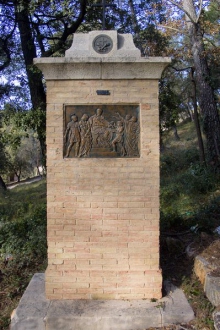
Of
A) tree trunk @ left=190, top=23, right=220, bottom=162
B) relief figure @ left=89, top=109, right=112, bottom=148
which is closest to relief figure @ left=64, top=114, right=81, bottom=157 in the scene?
relief figure @ left=89, top=109, right=112, bottom=148

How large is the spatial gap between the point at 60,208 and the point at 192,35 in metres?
9.87

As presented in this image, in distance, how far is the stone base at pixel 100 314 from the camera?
3.86 m

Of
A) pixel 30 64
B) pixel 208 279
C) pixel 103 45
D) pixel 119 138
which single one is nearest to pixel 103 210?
pixel 119 138

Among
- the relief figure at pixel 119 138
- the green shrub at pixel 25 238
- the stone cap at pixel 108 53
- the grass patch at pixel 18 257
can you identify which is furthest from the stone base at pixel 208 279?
the stone cap at pixel 108 53

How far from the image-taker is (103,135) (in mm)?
4109

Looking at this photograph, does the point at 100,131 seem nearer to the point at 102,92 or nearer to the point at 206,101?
the point at 102,92

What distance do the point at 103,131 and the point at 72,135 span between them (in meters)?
0.42

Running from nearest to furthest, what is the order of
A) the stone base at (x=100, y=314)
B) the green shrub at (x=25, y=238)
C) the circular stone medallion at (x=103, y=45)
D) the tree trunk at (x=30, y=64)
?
the stone base at (x=100, y=314) < the circular stone medallion at (x=103, y=45) < the green shrub at (x=25, y=238) < the tree trunk at (x=30, y=64)

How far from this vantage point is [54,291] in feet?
14.0

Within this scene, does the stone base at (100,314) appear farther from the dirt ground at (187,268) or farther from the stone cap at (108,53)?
the stone cap at (108,53)

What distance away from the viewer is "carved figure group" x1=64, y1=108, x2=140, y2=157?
4094 millimetres

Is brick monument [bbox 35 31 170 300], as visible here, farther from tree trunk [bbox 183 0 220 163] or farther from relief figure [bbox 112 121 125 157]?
tree trunk [bbox 183 0 220 163]

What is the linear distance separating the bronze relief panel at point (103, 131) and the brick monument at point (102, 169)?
0.04 feet

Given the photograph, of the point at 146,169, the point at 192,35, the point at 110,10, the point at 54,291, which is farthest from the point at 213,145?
the point at 54,291
